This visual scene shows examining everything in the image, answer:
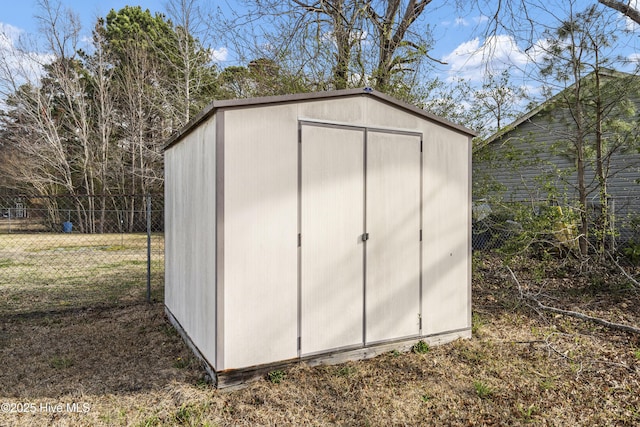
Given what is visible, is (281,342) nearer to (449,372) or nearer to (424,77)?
(449,372)

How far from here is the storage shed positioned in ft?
9.43

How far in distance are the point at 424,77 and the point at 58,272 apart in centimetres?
782

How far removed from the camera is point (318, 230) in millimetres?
3170

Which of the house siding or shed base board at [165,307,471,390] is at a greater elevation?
the house siding

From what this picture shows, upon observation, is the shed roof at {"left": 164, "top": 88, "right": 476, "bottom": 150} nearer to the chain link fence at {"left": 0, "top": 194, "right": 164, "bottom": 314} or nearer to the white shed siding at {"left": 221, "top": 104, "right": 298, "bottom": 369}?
the white shed siding at {"left": 221, "top": 104, "right": 298, "bottom": 369}

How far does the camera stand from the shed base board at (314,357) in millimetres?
2850

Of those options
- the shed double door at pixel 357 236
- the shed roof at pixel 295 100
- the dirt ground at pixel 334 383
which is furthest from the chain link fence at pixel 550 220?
the shed double door at pixel 357 236

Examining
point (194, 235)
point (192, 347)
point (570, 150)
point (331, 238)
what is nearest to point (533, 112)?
point (570, 150)

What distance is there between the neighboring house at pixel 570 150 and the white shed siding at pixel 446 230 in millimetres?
2876

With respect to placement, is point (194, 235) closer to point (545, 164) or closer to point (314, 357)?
point (314, 357)

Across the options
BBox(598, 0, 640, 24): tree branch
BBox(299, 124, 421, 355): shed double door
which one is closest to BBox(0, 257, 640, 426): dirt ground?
BBox(299, 124, 421, 355): shed double door

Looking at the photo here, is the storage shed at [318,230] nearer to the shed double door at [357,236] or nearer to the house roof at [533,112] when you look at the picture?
the shed double door at [357,236]

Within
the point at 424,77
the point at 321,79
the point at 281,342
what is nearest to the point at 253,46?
the point at 321,79

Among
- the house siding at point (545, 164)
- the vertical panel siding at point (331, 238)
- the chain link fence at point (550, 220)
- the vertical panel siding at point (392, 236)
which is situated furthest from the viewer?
the house siding at point (545, 164)
